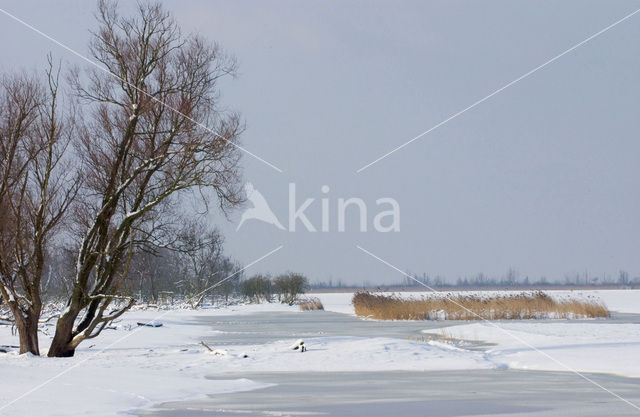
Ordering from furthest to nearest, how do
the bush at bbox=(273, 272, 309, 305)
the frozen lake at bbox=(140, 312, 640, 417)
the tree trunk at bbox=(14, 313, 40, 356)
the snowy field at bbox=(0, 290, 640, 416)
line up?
the bush at bbox=(273, 272, 309, 305), the tree trunk at bbox=(14, 313, 40, 356), the snowy field at bbox=(0, 290, 640, 416), the frozen lake at bbox=(140, 312, 640, 417)

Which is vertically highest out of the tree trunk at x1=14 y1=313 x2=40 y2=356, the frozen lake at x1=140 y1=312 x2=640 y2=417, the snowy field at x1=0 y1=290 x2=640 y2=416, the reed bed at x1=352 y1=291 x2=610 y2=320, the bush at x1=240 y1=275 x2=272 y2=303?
the bush at x1=240 y1=275 x2=272 y2=303

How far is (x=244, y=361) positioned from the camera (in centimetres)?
1712

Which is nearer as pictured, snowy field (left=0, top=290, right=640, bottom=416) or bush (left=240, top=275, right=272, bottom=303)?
snowy field (left=0, top=290, right=640, bottom=416)

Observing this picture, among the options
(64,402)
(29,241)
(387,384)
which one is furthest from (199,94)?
(64,402)

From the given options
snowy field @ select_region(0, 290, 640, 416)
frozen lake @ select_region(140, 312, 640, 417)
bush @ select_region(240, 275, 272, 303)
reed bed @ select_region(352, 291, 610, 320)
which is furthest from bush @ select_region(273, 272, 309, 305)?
frozen lake @ select_region(140, 312, 640, 417)

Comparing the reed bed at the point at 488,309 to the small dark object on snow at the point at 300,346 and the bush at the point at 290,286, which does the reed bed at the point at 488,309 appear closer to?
the small dark object on snow at the point at 300,346

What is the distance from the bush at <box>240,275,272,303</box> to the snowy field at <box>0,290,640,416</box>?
53030 mm

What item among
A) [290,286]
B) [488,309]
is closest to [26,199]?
[488,309]

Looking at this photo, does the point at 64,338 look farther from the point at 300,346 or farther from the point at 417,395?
the point at 417,395

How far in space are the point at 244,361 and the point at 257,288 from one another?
206ft

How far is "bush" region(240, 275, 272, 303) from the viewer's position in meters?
79.8

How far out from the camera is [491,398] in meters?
10.8

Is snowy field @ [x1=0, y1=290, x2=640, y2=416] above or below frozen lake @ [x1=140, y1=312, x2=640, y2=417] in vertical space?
above

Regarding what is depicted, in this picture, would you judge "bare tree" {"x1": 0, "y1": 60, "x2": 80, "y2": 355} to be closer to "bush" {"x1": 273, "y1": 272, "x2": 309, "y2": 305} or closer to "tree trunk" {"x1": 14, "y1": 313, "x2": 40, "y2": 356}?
"tree trunk" {"x1": 14, "y1": 313, "x2": 40, "y2": 356}
